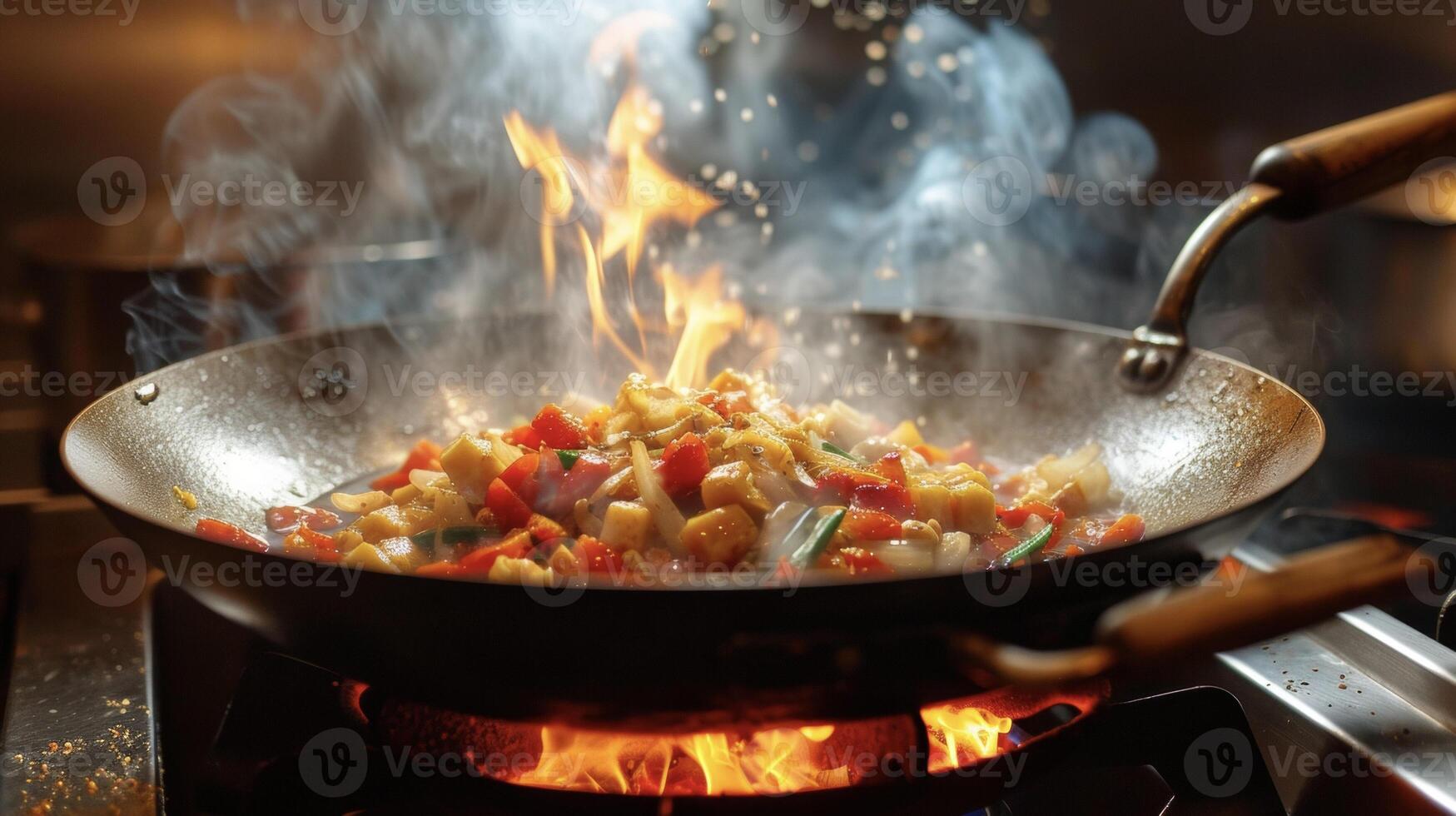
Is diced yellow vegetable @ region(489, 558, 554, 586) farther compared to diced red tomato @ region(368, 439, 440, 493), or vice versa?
diced red tomato @ region(368, 439, 440, 493)

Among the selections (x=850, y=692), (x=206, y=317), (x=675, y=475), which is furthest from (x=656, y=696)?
(x=206, y=317)

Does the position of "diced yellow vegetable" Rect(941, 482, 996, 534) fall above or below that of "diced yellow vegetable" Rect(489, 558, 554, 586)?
below

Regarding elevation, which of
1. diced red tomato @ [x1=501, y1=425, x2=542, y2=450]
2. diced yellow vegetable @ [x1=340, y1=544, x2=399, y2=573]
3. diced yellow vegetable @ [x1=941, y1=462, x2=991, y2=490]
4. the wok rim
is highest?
the wok rim

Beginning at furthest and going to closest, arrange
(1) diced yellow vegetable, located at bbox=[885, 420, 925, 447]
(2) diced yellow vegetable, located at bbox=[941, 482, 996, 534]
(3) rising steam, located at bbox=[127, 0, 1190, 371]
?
(3) rising steam, located at bbox=[127, 0, 1190, 371]
(1) diced yellow vegetable, located at bbox=[885, 420, 925, 447]
(2) diced yellow vegetable, located at bbox=[941, 482, 996, 534]

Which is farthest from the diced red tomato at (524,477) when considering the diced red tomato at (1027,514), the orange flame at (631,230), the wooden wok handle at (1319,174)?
the wooden wok handle at (1319,174)

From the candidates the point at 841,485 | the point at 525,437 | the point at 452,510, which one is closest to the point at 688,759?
the point at 841,485

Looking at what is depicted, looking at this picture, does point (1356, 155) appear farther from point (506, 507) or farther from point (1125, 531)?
point (506, 507)

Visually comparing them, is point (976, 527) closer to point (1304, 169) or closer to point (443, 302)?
point (1304, 169)

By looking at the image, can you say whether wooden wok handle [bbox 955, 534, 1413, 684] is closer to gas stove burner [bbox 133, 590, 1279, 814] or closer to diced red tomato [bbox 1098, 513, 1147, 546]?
gas stove burner [bbox 133, 590, 1279, 814]

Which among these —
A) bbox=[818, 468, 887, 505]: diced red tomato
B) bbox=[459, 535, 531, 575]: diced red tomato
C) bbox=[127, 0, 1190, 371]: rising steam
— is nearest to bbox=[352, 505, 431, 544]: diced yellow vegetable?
bbox=[459, 535, 531, 575]: diced red tomato
